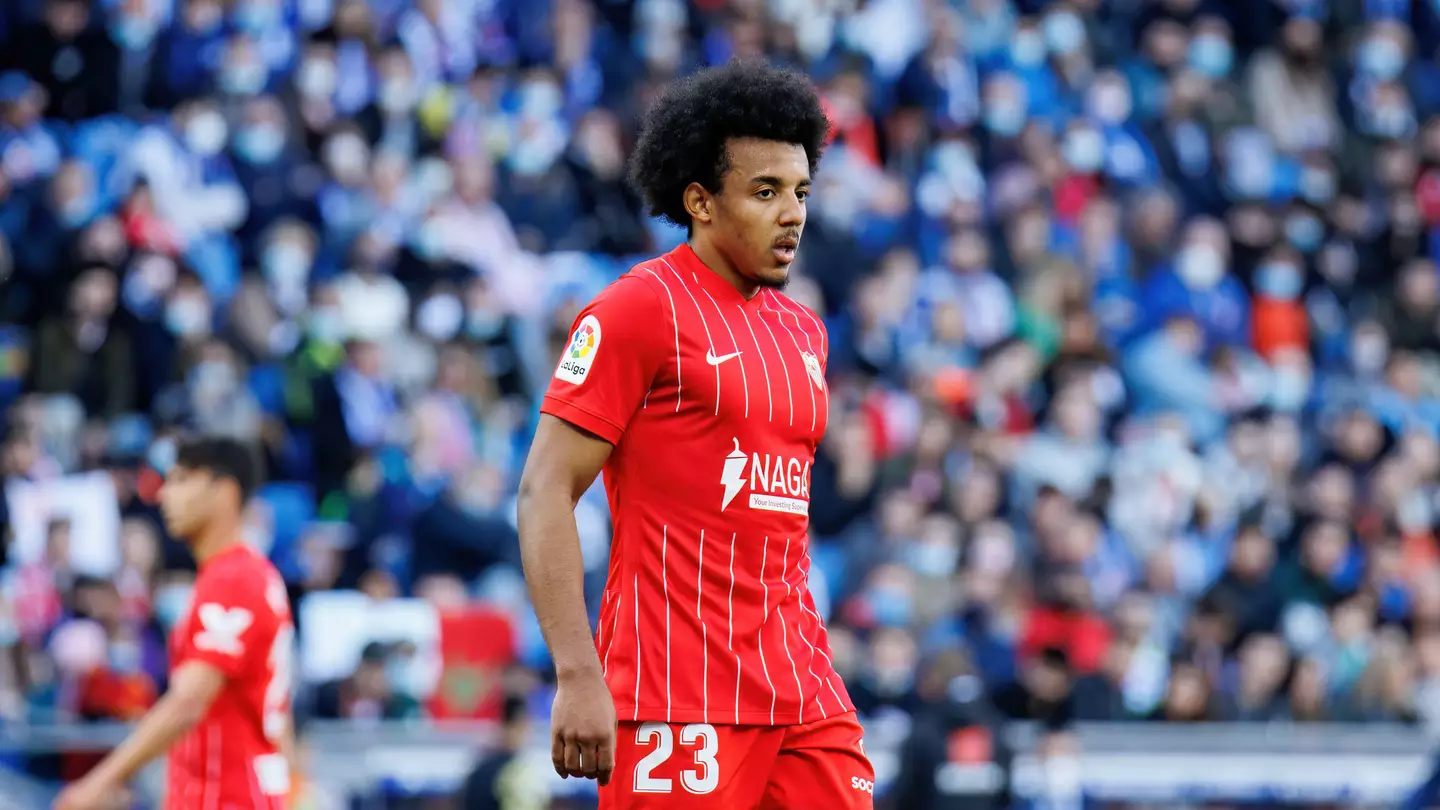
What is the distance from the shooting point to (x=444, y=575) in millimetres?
11875

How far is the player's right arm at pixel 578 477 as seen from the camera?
14.0ft

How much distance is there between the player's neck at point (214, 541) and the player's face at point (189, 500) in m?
0.03

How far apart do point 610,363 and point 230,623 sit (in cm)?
248

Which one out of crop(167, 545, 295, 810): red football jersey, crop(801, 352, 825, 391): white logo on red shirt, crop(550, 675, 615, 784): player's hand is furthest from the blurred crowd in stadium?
crop(550, 675, 615, 784): player's hand

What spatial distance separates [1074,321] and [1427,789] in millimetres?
5838

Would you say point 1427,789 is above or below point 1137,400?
below

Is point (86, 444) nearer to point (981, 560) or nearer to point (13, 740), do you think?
point (13, 740)

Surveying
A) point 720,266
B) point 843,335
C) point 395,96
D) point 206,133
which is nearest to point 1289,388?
point 843,335

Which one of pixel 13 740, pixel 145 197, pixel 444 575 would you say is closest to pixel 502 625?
pixel 444 575

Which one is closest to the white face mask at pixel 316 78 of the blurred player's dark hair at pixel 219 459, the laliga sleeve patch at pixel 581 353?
the blurred player's dark hair at pixel 219 459

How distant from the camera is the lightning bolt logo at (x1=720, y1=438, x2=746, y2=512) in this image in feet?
15.1

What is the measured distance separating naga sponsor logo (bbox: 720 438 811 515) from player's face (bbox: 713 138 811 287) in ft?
1.48

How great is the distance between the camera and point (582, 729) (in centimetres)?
423

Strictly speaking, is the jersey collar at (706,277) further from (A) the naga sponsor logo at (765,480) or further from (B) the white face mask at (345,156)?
(B) the white face mask at (345,156)
